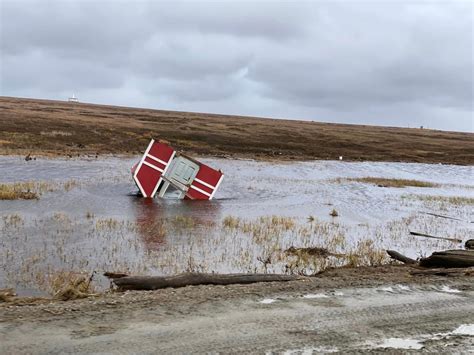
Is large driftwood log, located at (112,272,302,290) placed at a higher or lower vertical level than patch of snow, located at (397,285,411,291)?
lower

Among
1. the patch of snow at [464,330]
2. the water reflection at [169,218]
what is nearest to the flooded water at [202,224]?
the water reflection at [169,218]

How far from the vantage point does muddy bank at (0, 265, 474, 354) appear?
21.9 feet

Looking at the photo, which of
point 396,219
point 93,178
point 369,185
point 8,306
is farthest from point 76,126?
point 8,306

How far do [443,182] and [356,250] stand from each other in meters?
30.7

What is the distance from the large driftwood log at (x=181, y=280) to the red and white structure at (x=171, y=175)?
48.2ft

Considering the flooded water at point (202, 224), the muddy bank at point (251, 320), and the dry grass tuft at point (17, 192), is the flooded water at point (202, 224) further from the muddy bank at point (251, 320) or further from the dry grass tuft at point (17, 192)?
the muddy bank at point (251, 320)

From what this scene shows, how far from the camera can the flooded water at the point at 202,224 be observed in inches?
514

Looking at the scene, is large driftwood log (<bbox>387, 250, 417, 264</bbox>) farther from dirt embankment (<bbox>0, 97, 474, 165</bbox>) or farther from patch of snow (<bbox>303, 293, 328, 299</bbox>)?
dirt embankment (<bbox>0, 97, 474, 165</bbox>)

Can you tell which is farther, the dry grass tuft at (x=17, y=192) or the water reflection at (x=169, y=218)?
the dry grass tuft at (x=17, y=192)

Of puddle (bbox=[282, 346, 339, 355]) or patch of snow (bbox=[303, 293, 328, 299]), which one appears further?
patch of snow (bbox=[303, 293, 328, 299])

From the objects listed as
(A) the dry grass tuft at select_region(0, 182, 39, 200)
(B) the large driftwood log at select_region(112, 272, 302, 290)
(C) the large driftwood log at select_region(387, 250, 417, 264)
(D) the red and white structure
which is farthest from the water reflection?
(C) the large driftwood log at select_region(387, 250, 417, 264)

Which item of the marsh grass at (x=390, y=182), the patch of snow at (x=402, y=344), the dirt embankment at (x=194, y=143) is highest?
the dirt embankment at (x=194, y=143)

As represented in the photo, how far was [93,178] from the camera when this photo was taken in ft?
98.7

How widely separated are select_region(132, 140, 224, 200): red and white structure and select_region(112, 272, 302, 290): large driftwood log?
14689 millimetres
